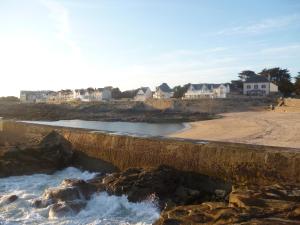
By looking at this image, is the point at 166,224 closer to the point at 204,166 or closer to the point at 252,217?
the point at 252,217

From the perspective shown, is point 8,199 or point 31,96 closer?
point 8,199

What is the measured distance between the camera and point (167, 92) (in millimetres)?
97312

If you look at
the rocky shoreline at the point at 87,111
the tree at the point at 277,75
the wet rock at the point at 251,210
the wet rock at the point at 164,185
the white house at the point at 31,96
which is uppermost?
the tree at the point at 277,75

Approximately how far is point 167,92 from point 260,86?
27462 millimetres

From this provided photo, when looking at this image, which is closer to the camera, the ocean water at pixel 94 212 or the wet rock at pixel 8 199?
the ocean water at pixel 94 212

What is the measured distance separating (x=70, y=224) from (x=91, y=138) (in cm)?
592

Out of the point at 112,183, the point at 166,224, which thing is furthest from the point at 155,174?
the point at 166,224

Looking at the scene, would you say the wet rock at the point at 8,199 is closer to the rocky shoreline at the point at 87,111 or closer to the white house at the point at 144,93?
the rocky shoreline at the point at 87,111

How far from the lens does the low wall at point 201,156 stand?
8602mm

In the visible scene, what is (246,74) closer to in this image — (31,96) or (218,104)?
(218,104)

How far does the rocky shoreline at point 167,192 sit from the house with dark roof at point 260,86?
2617 inches

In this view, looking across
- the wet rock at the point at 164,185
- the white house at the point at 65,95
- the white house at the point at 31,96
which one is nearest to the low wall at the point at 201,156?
the wet rock at the point at 164,185

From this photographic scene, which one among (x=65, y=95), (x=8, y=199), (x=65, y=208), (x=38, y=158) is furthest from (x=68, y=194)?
(x=65, y=95)

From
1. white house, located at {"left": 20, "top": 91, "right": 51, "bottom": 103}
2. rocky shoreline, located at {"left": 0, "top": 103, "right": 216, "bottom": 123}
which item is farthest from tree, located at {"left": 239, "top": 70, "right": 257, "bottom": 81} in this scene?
white house, located at {"left": 20, "top": 91, "right": 51, "bottom": 103}
